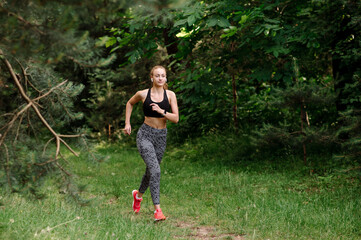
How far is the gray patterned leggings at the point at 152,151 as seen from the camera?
18.3 feet

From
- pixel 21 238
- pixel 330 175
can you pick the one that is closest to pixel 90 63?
pixel 21 238

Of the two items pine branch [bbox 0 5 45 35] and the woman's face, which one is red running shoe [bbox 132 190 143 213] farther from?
pine branch [bbox 0 5 45 35]

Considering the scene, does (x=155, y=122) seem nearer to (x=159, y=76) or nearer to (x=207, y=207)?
(x=159, y=76)

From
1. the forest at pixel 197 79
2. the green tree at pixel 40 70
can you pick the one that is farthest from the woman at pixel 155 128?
the green tree at pixel 40 70

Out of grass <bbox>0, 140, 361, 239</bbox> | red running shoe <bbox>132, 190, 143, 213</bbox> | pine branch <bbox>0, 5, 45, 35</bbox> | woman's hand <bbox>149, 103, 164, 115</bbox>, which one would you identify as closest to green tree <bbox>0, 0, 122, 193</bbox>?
pine branch <bbox>0, 5, 45, 35</bbox>

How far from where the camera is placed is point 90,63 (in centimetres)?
289

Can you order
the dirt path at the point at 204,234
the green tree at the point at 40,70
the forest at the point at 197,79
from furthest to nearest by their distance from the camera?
the dirt path at the point at 204,234
the forest at the point at 197,79
the green tree at the point at 40,70

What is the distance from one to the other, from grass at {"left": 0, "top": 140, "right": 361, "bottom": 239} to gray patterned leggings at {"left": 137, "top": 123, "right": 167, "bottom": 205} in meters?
0.54

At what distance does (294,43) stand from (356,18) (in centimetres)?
177

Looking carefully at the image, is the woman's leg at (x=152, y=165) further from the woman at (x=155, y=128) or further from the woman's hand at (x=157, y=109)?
the woman's hand at (x=157, y=109)

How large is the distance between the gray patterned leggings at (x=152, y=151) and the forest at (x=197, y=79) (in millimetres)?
1188

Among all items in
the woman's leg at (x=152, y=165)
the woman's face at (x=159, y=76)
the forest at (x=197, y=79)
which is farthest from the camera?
the woman's face at (x=159, y=76)

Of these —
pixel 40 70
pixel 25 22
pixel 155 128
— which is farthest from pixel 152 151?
pixel 25 22

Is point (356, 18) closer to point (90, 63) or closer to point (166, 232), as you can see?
point (166, 232)
